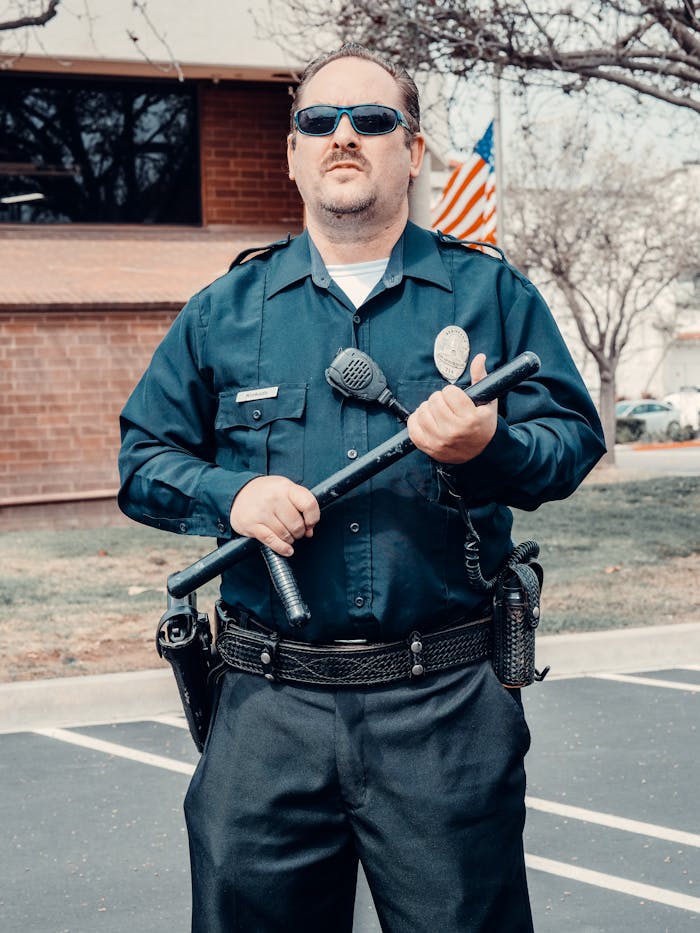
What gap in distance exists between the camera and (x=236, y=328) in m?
2.42

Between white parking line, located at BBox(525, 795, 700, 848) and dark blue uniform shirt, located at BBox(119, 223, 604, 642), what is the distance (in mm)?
2702

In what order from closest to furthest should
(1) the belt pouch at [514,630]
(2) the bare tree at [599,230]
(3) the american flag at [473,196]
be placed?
1. (1) the belt pouch at [514,630]
2. (3) the american flag at [473,196]
3. (2) the bare tree at [599,230]

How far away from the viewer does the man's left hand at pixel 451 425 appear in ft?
6.71

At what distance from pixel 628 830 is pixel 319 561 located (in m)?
3.00

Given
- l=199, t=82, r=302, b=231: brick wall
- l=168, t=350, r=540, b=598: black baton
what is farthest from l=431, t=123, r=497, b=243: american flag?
l=168, t=350, r=540, b=598: black baton

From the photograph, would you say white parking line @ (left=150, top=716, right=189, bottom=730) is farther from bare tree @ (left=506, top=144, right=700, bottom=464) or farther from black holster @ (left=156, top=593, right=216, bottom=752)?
bare tree @ (left=506, top=144, right=700, bottom=464)

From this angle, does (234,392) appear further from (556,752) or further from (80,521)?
(80,521)

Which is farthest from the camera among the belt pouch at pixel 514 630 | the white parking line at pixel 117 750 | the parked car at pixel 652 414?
the parked car at pixel 652 414

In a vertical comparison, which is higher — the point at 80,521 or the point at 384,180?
the point at 384,180

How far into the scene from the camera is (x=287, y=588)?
7.13ft

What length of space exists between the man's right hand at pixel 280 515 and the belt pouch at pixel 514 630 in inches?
16.7

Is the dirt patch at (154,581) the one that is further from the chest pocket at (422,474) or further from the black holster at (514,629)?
the chest pocket at (422,474)

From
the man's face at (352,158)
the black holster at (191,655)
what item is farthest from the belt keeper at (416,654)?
the man's face at (352,158)

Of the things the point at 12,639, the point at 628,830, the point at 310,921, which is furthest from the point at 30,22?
the point at 310,921
